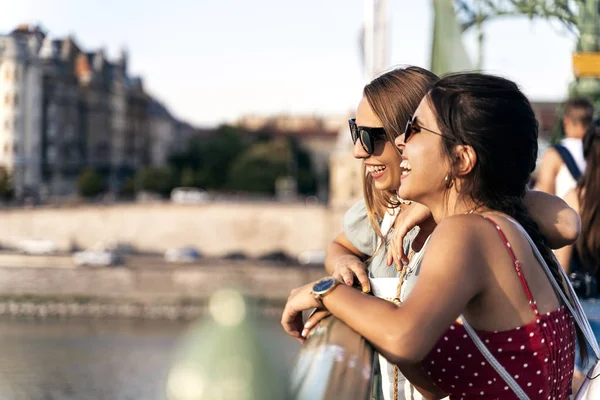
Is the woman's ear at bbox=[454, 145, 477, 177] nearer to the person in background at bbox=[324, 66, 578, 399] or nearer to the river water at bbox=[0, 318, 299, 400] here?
the person in background at bbox=[324, 66, 578, 399]

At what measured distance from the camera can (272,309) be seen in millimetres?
21500

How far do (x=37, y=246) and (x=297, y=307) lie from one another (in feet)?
79.4

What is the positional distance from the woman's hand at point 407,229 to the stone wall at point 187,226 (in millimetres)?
22926

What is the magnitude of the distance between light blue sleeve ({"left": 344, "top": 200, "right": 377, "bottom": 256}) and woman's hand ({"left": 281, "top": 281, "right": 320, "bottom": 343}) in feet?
0.96

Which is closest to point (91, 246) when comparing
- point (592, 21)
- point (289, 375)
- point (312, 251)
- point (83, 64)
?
point (312, 251)

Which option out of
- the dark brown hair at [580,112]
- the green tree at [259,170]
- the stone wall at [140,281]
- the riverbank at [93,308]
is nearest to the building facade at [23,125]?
the stone wall at [140,281]

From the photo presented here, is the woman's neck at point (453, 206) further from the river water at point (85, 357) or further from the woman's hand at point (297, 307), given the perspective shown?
the river water at point (85, 357)

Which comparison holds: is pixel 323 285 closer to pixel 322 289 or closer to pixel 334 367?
pixel 322 289

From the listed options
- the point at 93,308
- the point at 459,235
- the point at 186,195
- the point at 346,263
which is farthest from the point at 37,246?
the point at 459,235

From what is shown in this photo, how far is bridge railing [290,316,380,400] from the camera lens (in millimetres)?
661

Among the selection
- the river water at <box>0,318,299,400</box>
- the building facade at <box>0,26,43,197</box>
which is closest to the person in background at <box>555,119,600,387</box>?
the river water at <box>0,318,299,400</box>

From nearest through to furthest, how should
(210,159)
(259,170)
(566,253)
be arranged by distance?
(566,253) → (259,170) → (210,159)

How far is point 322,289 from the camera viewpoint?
2.64 feet

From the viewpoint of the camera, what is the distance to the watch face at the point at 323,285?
0.80 metres
